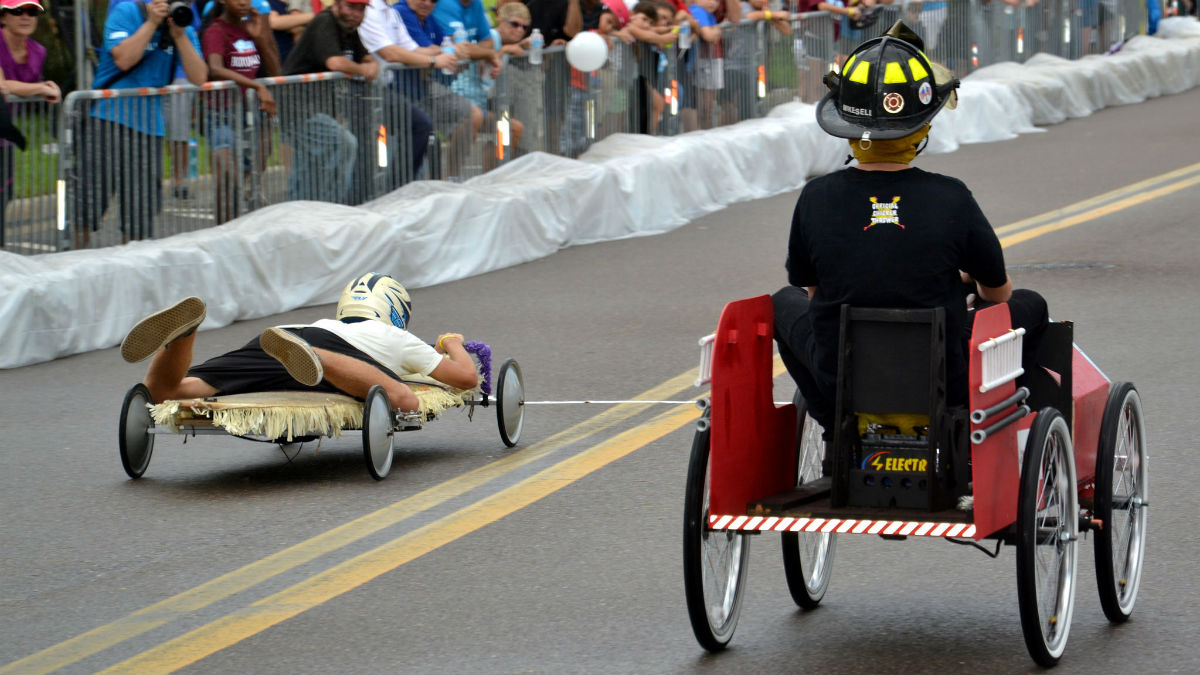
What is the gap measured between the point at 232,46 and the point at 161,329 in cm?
574

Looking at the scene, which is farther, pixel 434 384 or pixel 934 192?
pixel 434 384

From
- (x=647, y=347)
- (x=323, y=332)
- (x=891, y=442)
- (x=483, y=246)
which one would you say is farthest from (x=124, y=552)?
(x=483, y=246)

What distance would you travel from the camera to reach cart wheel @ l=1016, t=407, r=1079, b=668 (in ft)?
16.9

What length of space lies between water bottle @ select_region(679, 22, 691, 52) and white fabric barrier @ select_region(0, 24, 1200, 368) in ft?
2.91

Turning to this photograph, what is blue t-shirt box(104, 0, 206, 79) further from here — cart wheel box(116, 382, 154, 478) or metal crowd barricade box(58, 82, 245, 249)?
cart wheel box(116, 382, 154, 478)

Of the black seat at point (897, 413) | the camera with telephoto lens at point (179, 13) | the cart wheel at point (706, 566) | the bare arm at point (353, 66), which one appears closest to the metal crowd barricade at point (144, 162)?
the camera with telephoto lens at point (179, 13)

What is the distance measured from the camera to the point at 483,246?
1486 cm

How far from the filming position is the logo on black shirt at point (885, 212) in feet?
17.9

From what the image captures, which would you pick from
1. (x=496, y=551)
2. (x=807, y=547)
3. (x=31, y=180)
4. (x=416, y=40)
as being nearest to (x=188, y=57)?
(x=31, y=180)

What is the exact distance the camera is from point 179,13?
1265 centimetres

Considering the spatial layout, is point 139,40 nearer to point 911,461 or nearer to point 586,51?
point 586,51

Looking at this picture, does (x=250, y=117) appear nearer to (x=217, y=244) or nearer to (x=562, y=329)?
(x=217, y=244)

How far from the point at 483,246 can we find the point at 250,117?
2296mm

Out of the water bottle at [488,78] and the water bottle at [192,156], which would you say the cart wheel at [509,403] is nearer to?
the water bottle at [192,156]
